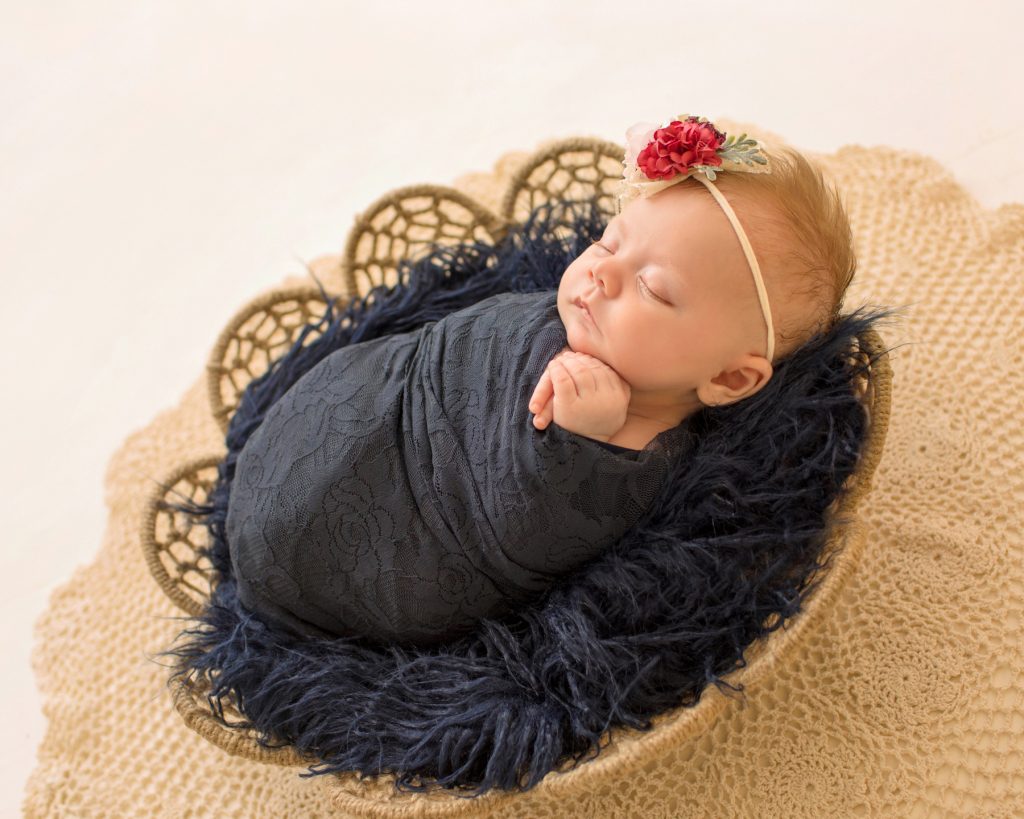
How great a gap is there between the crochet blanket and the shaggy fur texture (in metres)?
0.04

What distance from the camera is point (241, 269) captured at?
2.02 m

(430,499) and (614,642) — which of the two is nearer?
(614,642)

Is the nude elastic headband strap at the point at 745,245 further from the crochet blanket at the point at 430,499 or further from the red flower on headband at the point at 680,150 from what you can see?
the crochet blanket at the point at 430,499

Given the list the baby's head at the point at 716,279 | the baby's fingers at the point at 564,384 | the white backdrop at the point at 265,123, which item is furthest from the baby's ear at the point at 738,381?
the white backdrop at the point at 265,123

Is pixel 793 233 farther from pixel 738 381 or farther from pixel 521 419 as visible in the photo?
pixel 521 419

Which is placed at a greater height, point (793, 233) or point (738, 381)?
point (793, 233)

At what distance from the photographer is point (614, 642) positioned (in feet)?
3.62

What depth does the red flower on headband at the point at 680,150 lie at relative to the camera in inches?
43.0

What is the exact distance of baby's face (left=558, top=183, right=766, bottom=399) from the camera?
1072 millimetres

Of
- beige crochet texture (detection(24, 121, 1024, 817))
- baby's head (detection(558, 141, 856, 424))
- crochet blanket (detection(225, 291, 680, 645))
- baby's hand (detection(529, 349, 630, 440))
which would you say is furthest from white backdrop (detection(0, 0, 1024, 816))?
baby's hand (detection(529, 349, 630, 440))

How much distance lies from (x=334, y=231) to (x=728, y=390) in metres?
1.13

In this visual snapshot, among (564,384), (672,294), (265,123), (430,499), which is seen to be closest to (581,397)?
(564,384)

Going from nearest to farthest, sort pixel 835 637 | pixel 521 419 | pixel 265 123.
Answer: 1. pixel 521 419
2. pixel 835 637
3. pixel 265 123

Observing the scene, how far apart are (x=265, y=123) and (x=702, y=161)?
1409 mm
